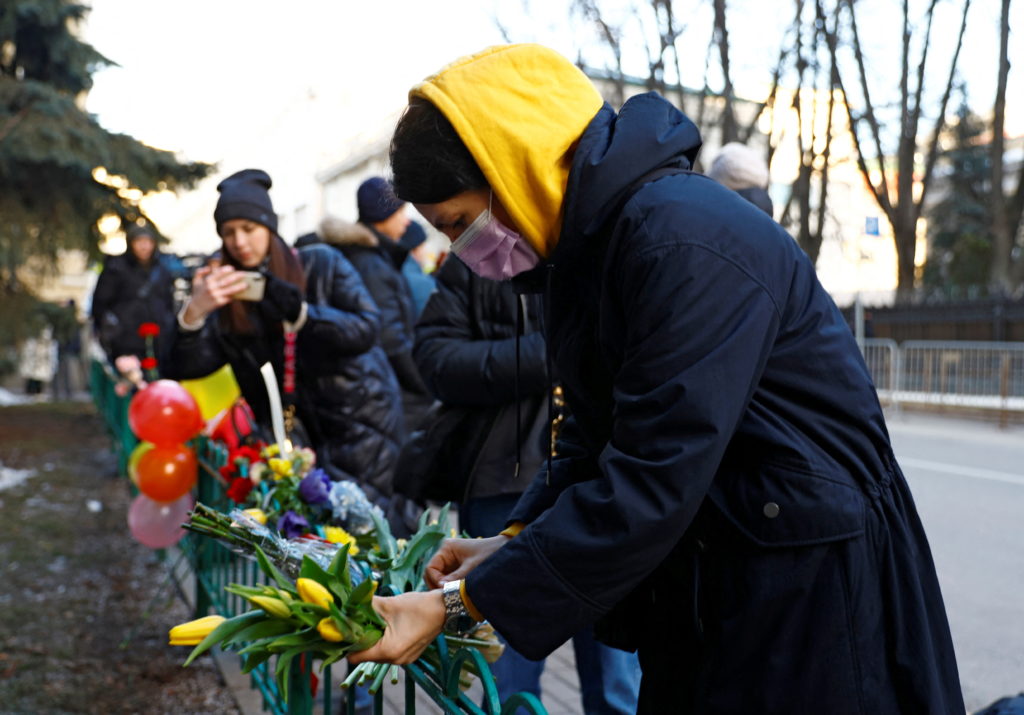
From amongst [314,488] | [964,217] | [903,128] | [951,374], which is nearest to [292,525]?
[314,488]

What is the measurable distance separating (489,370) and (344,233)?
2.33 meters

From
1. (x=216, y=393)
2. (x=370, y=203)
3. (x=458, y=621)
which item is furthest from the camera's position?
(x=216, y=393)

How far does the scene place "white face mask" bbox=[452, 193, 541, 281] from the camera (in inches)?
67.4

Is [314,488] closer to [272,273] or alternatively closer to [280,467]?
[280,467]

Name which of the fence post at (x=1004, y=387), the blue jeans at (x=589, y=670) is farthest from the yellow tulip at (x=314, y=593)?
the fence post at (x=1004, y=387)

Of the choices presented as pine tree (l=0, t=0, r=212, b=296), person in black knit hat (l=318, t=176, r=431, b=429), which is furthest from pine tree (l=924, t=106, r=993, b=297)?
person in black knit hat (l=318, t=176, r=431, b=429)

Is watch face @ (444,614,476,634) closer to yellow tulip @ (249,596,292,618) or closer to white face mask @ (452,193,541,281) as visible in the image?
yellow tulip @ (249,596,292,618)

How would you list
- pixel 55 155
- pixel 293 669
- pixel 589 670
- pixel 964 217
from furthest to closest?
pixel 964 217, pixel 55 155, pixel 589 670, pixel 293 669

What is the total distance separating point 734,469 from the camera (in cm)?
150

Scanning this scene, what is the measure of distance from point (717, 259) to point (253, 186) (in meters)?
2.81

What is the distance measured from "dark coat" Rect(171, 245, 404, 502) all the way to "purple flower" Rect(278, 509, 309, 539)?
3.74 ft

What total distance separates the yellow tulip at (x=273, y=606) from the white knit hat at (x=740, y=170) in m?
2.90

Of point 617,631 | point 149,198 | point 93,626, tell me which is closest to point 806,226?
point 149,198

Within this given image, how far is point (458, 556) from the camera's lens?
1.88 metres
